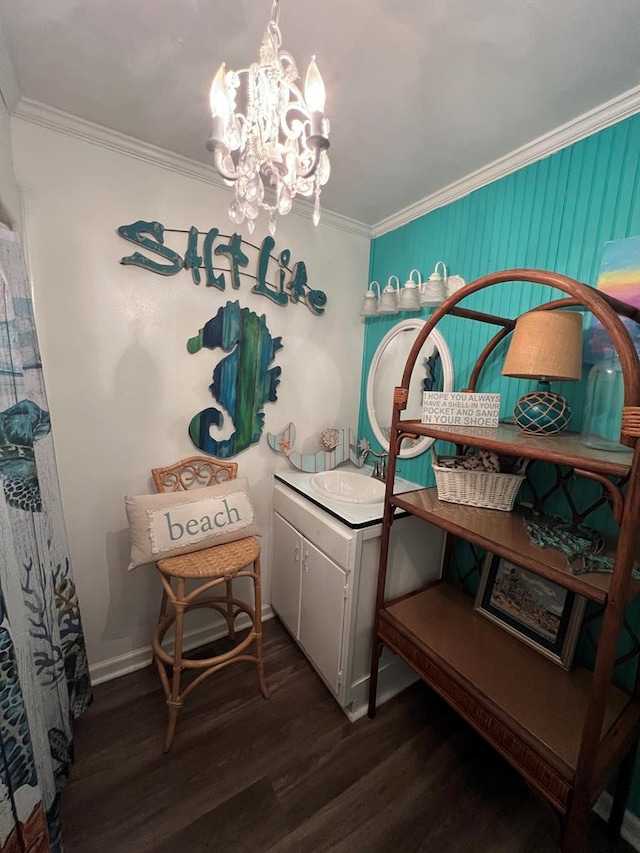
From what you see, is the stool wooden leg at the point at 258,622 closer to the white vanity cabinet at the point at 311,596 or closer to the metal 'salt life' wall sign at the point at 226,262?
the white vanity cabinet at the point at 311,596

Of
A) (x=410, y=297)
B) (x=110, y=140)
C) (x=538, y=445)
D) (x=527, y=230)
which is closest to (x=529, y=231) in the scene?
(x=527, y=230)

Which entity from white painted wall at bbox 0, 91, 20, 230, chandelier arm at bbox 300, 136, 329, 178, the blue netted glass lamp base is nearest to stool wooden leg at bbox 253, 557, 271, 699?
the blue netted glass lamp base

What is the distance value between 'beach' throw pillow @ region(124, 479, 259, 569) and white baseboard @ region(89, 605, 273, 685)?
658 millimetres

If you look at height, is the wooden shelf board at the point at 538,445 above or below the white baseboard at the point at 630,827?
above

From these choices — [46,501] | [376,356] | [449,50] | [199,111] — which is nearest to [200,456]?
[46,501]

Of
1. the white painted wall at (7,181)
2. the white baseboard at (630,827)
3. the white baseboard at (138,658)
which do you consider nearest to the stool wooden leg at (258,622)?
the white baseboard at (138,658)

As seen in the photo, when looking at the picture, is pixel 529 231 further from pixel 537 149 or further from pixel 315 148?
pixel 315 148

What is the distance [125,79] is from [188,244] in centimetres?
56

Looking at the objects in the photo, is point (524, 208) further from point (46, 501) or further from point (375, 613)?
point (46, 501)

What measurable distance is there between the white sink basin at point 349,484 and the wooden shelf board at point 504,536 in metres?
0.47

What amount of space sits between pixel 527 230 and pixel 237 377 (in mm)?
1465

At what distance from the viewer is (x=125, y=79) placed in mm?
1151

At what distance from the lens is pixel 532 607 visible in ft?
4.28

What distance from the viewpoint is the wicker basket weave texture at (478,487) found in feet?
4.17
